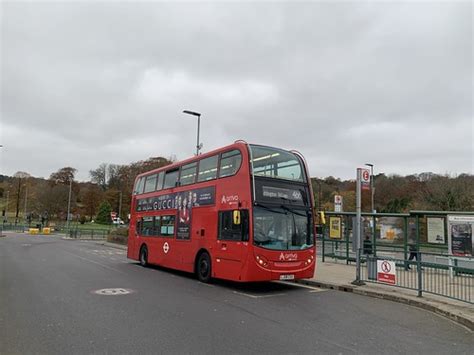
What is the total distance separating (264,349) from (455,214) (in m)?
11.3

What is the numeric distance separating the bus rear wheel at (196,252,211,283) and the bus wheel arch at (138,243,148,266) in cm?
532

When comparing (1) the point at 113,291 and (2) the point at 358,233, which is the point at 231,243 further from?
(2) the point at 358,233

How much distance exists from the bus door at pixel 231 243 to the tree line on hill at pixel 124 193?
32.6 metres

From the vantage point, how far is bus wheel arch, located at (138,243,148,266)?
1850 cm

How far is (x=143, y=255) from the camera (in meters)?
18.8

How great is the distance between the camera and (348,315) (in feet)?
28.2

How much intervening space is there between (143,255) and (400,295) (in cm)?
1186

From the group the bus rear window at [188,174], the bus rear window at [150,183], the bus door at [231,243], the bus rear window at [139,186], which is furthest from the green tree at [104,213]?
the bus door at [231,243]

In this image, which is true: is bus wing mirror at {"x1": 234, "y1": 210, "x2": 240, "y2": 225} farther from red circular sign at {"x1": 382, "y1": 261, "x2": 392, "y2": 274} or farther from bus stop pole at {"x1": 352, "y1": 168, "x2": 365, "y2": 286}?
red circular sign at {"x1": 382, "y1": 261, "x2": 392, "y2": 274}

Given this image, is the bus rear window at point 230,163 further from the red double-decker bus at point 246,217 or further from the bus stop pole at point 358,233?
the bus stop pole at point 358,233

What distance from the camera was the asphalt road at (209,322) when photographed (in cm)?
618

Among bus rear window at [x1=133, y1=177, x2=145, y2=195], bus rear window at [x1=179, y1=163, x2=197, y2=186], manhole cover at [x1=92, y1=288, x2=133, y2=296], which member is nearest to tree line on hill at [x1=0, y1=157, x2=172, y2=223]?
bus rear window at [x1=133, y1=177, x2=145, y2=195]

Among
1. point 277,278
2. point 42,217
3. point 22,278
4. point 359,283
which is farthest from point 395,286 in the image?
point 42,217

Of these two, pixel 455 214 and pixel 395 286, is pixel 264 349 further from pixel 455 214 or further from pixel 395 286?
pixel 455 214
